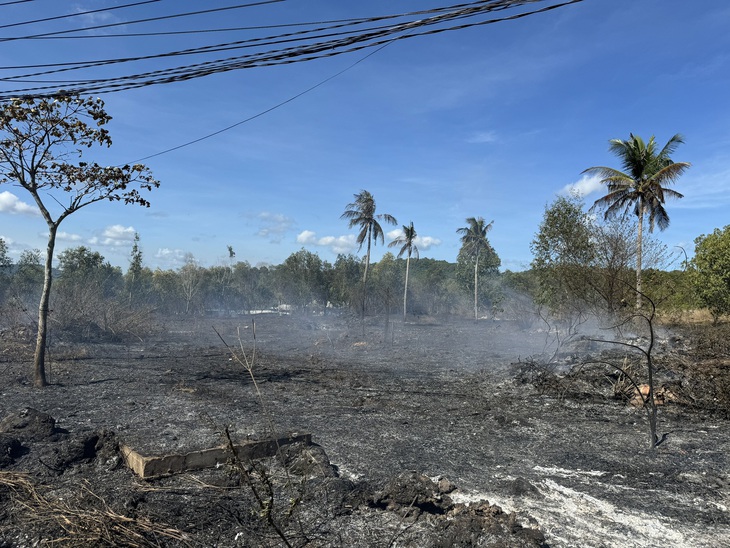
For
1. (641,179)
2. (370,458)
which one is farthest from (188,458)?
(641,179)

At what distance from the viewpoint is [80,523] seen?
3.87 meters

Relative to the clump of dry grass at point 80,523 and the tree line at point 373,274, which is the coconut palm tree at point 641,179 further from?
the clump of dry grass at point 80,523

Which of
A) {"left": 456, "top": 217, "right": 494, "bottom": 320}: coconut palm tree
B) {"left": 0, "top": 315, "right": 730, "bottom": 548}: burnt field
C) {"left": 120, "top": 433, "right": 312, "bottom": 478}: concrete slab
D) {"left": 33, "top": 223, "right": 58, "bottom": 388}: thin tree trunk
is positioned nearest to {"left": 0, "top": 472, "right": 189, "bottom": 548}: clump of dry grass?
{"left": 0, "top": 315, "right": 730, "bottom": 548}: burnt field

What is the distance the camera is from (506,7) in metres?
4.53

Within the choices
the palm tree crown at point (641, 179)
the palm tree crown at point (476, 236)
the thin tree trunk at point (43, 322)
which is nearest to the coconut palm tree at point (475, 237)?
the palm tree crown at point (476, 236)

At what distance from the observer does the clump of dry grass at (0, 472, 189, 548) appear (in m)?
3.67

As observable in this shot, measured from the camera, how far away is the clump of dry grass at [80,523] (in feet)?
12.0

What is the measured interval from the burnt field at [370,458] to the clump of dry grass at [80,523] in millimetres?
20

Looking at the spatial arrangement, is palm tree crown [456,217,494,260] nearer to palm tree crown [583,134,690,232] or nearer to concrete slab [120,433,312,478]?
palm tree crown [583,134,690,232]

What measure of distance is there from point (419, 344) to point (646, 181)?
1242cm

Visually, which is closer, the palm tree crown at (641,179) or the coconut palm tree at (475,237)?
the palm tree crown at (641,179)

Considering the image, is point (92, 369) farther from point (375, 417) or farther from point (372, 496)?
point (372, 496)

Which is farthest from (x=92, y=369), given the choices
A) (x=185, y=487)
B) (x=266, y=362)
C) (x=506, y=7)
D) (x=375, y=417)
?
(x=506, y=7)

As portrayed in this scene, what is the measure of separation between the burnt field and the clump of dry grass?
2cm
